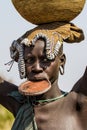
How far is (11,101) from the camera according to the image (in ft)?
14.7

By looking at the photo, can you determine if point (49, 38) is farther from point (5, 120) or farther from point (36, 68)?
point (5, 120)

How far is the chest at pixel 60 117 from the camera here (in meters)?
4.22

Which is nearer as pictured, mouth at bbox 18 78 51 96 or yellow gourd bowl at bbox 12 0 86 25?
mouth at bbox 18 78 51 96

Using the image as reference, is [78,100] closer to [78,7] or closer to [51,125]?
[51,125]

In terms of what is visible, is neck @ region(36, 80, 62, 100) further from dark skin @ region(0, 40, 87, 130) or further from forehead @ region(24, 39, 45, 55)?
forehead @ region(24, 39, 45, 55)

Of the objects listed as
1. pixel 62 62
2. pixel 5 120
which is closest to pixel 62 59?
pixel 62 62

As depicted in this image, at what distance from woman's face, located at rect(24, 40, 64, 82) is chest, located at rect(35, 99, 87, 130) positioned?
18 centimetres

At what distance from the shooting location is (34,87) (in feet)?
13.6

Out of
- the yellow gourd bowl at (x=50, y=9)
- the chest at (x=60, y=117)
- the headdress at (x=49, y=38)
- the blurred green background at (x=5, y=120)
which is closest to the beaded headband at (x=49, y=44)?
the headdress at (x=49, y=38)

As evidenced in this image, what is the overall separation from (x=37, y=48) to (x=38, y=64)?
0.30 ft

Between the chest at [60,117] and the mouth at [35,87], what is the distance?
0.51ft

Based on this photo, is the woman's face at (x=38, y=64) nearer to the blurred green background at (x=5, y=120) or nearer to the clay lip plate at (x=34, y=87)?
the clay lip plate at (x=34, y=87)

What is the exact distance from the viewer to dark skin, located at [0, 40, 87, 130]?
418cm

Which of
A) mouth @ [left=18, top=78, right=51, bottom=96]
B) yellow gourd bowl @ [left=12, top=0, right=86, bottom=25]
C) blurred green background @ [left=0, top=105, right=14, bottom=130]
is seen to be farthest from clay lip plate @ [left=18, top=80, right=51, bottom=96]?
blurred green background @ [left=0, top=105, right=14, bottom=130]
